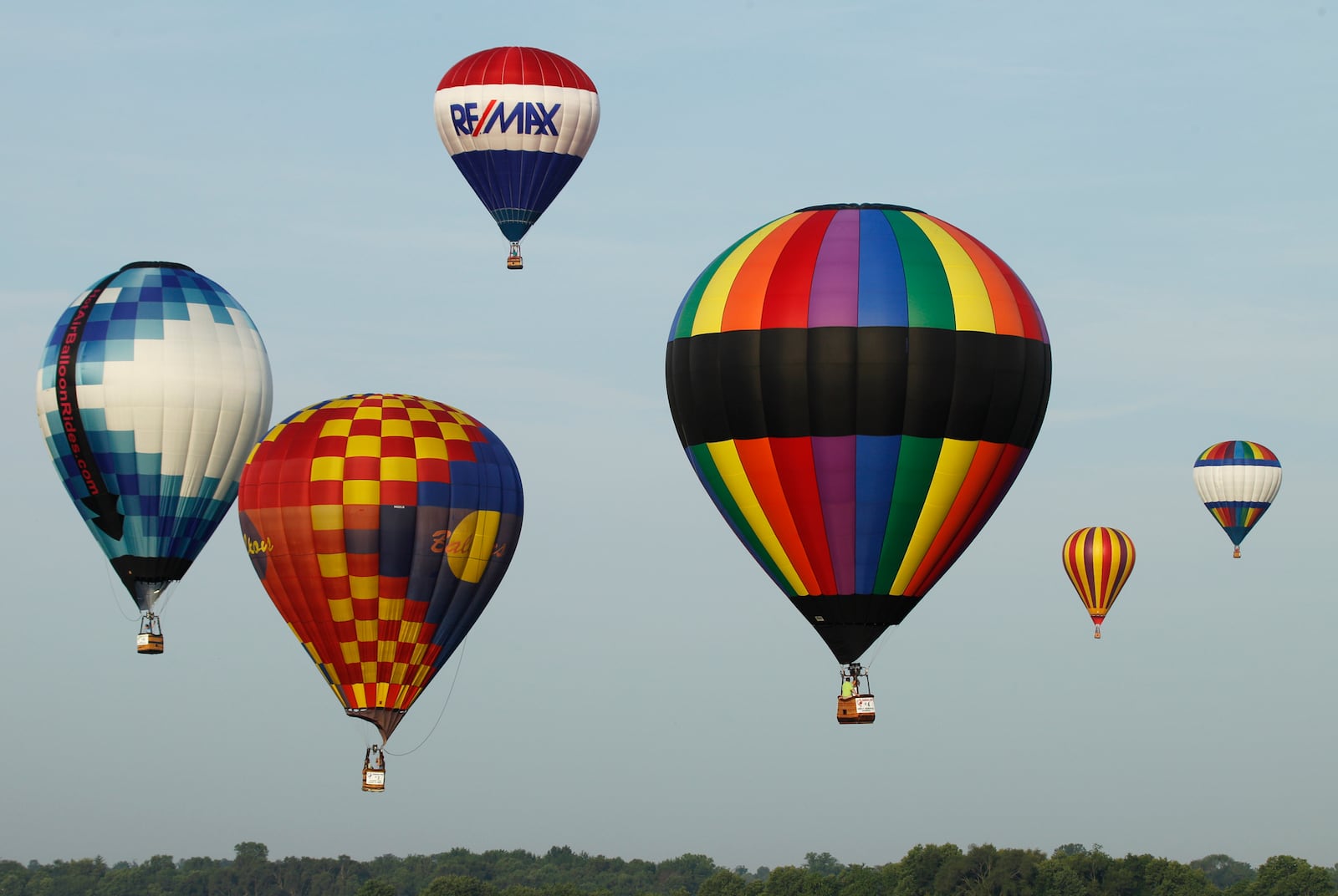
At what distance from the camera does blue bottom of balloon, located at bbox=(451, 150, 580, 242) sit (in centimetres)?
4628

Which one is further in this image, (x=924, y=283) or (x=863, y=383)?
(x=924, y=283)

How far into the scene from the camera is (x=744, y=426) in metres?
31.2

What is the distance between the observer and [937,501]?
31.2 metres

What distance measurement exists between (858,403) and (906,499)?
165 centimetres

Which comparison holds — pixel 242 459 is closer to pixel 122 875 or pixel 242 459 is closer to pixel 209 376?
pixel 209 376

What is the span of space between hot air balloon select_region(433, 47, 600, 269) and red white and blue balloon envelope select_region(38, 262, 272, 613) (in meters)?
6.77

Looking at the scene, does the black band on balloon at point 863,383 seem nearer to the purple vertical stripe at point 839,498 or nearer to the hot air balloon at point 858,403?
the hot air balloon at point 858,403

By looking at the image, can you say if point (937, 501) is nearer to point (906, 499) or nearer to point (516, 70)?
point (906, 499)

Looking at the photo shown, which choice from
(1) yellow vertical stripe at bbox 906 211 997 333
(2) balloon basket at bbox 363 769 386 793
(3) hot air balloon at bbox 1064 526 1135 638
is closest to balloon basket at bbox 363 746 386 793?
(2) balloon basket at bbox 363 769 386 793

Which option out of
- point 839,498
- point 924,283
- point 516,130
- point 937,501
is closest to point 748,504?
point 839,498

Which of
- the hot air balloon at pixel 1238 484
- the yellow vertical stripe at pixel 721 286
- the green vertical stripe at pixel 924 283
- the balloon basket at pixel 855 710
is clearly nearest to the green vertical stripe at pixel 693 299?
the yellow vertical stripe at pixel 721 286

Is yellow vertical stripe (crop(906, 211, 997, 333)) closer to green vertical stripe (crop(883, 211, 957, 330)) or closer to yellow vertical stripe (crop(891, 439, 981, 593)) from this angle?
green vertical stripe (crop(883, 211, 957, 330))

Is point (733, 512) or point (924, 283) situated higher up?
point (924, 283)

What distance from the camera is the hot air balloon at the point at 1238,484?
2694 inches
